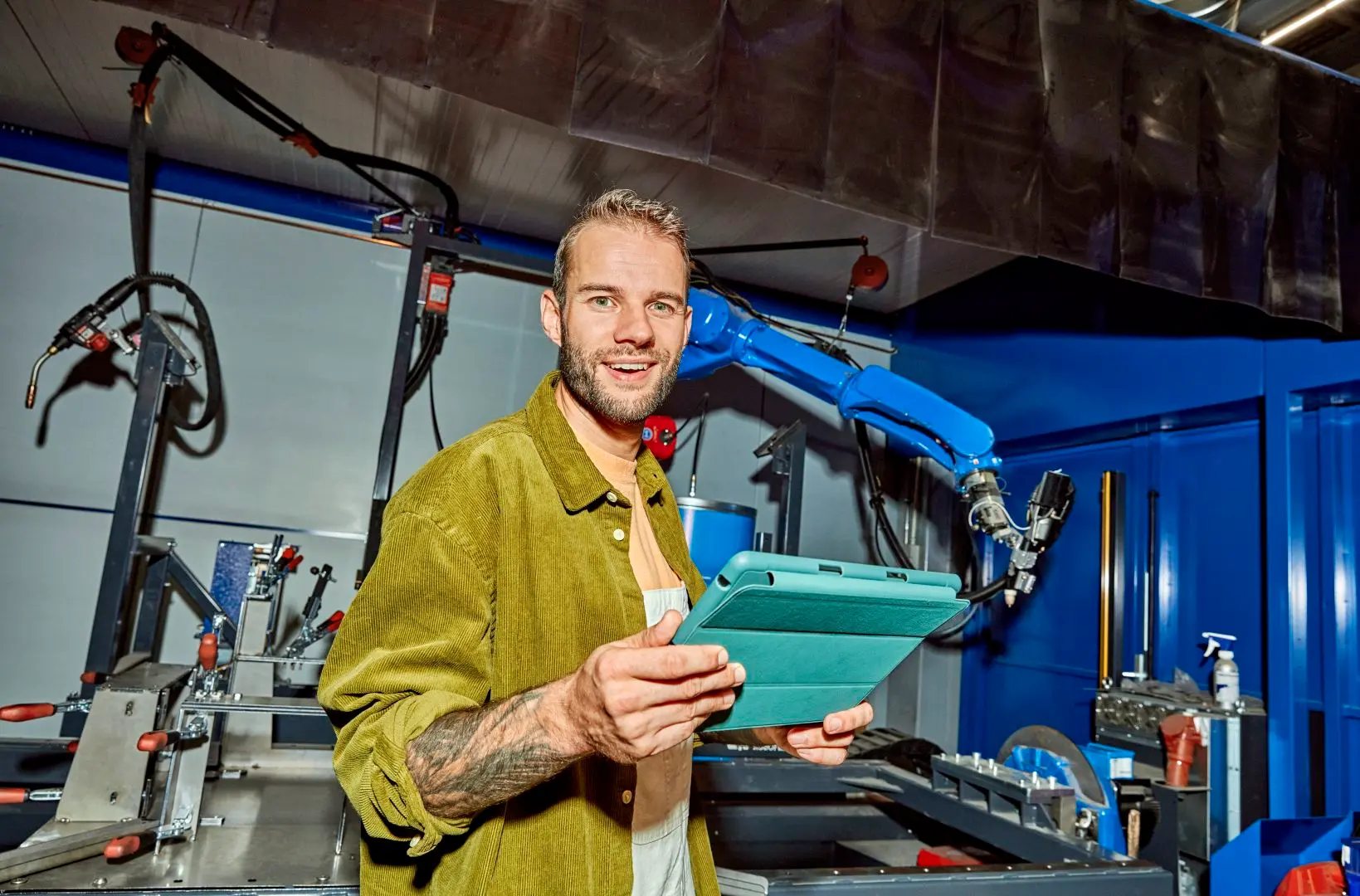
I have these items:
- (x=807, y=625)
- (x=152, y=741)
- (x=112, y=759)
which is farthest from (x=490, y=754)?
(x=112, y=759)

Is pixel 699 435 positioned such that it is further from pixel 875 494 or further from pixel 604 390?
pixel 604 390

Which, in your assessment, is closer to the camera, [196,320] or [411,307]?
[411,307]

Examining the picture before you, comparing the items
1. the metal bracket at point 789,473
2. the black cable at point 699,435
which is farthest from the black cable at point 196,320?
the metal bracket at point 789,473

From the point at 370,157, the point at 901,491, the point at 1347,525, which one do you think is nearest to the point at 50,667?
the point at 370,157

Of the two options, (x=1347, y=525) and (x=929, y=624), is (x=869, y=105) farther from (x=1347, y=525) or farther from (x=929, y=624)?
(x=1347, y=525)

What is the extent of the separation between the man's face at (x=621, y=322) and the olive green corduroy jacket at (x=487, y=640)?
0.29 feet

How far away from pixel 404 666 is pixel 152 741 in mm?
1148

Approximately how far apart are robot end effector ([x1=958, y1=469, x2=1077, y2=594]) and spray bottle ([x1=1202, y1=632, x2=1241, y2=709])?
60 cm

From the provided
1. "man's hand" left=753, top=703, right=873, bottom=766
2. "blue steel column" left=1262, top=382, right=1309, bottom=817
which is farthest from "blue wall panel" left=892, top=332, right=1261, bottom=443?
"man's hand" left=753, top=703, right=873, bottom=766

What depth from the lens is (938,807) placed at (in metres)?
2.08

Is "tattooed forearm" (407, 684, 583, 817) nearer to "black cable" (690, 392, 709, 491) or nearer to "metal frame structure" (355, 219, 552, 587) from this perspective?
"metal frame structure" (355, 219, 552, 587)

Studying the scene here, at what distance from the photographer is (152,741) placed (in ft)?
5.19

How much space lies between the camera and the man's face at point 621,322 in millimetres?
1145

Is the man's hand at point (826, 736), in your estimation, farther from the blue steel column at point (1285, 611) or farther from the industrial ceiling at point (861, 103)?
the blue steel column at point (1285, 611)
